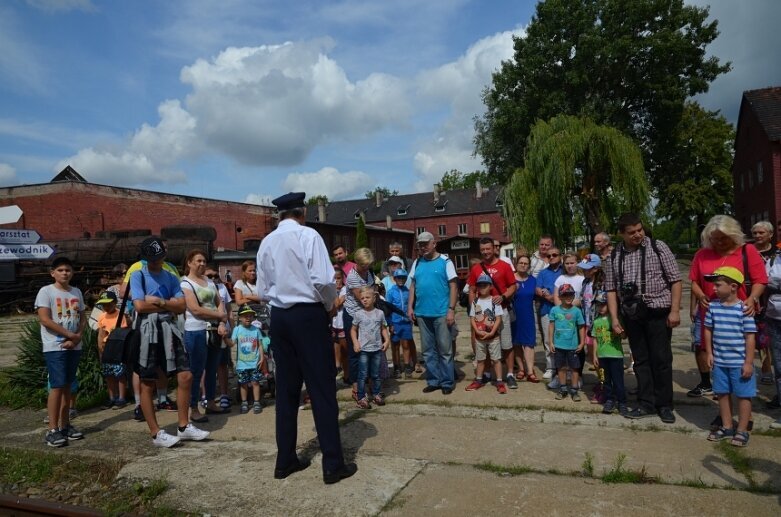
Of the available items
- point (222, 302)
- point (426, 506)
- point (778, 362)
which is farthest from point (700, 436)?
point (222, 302)

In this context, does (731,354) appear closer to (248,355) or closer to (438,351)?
(438,351)

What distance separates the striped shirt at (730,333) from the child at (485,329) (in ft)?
7.77

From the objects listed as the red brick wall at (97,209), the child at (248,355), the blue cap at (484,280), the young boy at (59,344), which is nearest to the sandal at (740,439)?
the blue cap at (484,280)

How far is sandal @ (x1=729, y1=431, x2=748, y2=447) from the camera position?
428 centimetres

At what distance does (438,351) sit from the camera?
21.8 feet

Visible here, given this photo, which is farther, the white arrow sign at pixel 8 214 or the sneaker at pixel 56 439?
the white arrow sign at pixel 8 214

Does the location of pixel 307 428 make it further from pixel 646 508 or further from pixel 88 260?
pixel 88 260

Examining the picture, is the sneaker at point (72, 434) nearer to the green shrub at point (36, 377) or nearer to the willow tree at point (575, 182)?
the green shrub at point (36, 377)

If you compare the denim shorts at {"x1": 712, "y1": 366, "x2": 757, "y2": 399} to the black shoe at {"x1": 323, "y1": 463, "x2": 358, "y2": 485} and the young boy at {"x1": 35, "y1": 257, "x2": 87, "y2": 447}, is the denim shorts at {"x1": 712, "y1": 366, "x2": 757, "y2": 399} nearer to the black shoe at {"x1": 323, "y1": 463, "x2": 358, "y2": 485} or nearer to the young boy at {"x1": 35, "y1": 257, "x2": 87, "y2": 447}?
the black shoe at {"x1": 323, "y1": 463, "x2": 358, "y2": 485}

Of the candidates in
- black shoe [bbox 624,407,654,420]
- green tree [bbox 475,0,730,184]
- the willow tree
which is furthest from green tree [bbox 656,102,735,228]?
black shoe [bbox 624,407,654,420]

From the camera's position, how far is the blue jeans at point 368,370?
6.15 m

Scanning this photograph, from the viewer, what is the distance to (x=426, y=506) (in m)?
3.46

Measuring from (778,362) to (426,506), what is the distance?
3744 millimetres

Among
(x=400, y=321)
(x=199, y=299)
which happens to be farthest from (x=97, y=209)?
(x=199, y=299)
